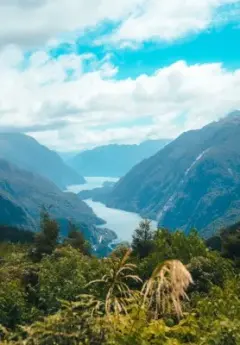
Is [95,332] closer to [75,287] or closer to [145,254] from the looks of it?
[75,287]

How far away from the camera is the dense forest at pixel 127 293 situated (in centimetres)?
937

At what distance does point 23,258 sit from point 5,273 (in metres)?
20.0

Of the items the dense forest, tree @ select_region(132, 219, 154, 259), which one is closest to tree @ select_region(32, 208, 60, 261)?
the dense forest


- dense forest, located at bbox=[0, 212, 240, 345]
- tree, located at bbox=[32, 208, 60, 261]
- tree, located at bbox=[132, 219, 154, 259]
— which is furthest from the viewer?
Result: tree, located at bbox=[32, 208, 60, 261]

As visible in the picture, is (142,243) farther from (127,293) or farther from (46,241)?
(127,293)

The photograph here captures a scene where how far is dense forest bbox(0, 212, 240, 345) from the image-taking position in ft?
30.8

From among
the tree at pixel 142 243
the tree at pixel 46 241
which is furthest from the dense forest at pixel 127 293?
the tree at pixel 46 241

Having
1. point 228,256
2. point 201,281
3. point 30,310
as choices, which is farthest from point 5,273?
point 228,256

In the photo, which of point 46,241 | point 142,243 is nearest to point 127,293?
point 142,243

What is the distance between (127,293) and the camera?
32.5 ft

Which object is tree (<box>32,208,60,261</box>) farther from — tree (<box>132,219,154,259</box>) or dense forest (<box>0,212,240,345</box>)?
tree (<box>132,219,154,259</box>)

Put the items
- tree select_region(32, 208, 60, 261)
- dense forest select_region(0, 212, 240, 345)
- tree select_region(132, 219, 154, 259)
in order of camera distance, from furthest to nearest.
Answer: tree select_region(32, 208, 60, 261) → tree select_region(132, 219, 154, 259) → dense forest select_region(0, 212, 240, 345)

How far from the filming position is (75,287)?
Result: 49.0 meters

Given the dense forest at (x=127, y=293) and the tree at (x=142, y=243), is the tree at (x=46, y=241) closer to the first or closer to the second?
the dense forest at (x=127, y=293)
